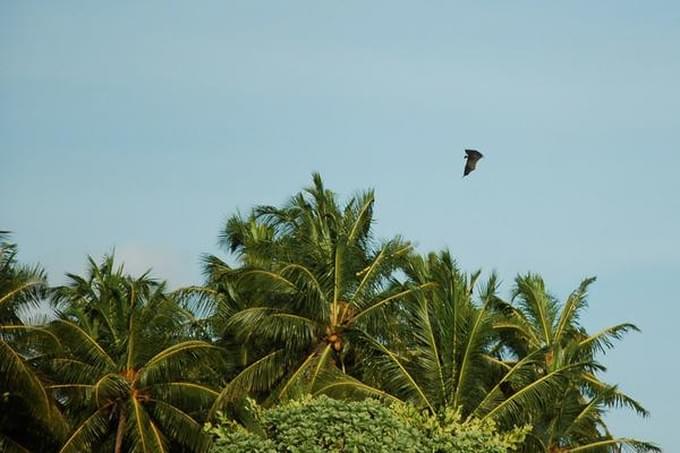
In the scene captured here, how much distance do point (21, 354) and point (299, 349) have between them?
6.26 meters

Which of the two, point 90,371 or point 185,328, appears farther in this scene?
point 185,328

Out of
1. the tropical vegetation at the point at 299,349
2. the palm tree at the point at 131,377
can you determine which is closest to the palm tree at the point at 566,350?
the tropical vegetation at the point at 299,349

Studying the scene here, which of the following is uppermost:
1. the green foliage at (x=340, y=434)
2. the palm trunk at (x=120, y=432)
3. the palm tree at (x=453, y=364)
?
the palm tree at (x=453, y=364)

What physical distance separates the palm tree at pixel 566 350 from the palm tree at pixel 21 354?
11190 millimetres

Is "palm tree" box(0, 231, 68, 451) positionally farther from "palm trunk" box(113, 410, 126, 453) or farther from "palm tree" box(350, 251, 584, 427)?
"palm tree" box(350, 251, 584, 427)

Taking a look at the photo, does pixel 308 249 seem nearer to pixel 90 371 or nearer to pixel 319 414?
pixel 90 371

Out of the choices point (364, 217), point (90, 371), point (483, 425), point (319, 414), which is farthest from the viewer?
point (364, 217)

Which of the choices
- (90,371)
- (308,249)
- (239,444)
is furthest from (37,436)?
(239,444)

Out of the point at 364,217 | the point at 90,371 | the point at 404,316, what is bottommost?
the point at 90,371

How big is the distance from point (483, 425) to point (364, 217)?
9474 mm

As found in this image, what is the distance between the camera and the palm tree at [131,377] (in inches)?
1259

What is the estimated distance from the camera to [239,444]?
75.7 ft

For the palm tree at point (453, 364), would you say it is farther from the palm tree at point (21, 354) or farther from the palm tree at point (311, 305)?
the palm tree at point (21, 354)

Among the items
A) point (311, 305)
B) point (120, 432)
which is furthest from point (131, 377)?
point (311, 305)
